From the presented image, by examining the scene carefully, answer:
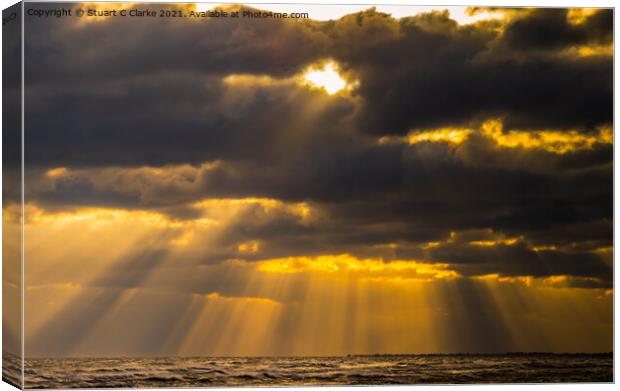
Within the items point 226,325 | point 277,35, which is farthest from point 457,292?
point 277,35

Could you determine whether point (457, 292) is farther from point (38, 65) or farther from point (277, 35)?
point (38, 65)

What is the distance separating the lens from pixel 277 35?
2253 cm

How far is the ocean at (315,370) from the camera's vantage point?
21859mm

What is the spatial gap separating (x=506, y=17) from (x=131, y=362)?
976 centimetres

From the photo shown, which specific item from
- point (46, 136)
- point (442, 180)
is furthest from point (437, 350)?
point (46, 136)

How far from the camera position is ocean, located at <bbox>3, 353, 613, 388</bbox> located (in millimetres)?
21859

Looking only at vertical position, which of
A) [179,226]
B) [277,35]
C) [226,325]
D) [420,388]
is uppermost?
[277,35]

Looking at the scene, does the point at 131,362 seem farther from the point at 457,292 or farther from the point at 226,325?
the point at 457,292

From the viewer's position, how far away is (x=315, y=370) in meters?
22.7

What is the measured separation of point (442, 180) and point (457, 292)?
2196mm

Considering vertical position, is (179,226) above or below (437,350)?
above

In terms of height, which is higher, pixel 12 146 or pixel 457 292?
pixel 12 146

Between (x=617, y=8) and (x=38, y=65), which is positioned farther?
(x=617, y=8)

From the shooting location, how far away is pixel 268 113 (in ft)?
74.3
